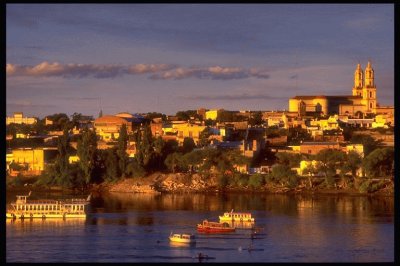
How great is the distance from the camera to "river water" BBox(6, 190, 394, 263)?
6902mm

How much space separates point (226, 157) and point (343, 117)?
550cm

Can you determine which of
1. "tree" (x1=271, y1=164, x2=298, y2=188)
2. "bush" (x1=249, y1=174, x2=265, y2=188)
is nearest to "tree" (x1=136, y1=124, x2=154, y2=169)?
"bush" (x1=249, y1=174, x2=265, y2=188)

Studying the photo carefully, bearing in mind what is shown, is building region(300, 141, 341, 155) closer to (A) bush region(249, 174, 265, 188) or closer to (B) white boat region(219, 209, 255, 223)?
(A) bush region(249, 174, 265, 188)

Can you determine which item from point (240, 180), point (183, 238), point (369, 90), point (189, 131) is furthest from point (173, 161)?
point (369, 90)

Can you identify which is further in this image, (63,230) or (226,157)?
(226,157)

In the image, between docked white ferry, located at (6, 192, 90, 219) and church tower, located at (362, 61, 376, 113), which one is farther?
church tower, located at (362, 61, 376, 113)

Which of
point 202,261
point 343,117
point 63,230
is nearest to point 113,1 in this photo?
point 202,261

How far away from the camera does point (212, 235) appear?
26.4 ft

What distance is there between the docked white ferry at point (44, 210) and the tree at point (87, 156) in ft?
9.91

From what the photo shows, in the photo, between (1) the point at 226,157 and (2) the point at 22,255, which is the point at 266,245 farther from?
(1) the point at 226,157

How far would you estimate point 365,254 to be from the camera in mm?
6984

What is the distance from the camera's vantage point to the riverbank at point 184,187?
39.2 feet

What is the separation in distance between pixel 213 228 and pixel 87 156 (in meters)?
Result: 4.77

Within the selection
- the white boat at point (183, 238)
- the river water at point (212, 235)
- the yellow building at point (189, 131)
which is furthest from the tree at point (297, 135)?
the white boat at point (183, 238)
